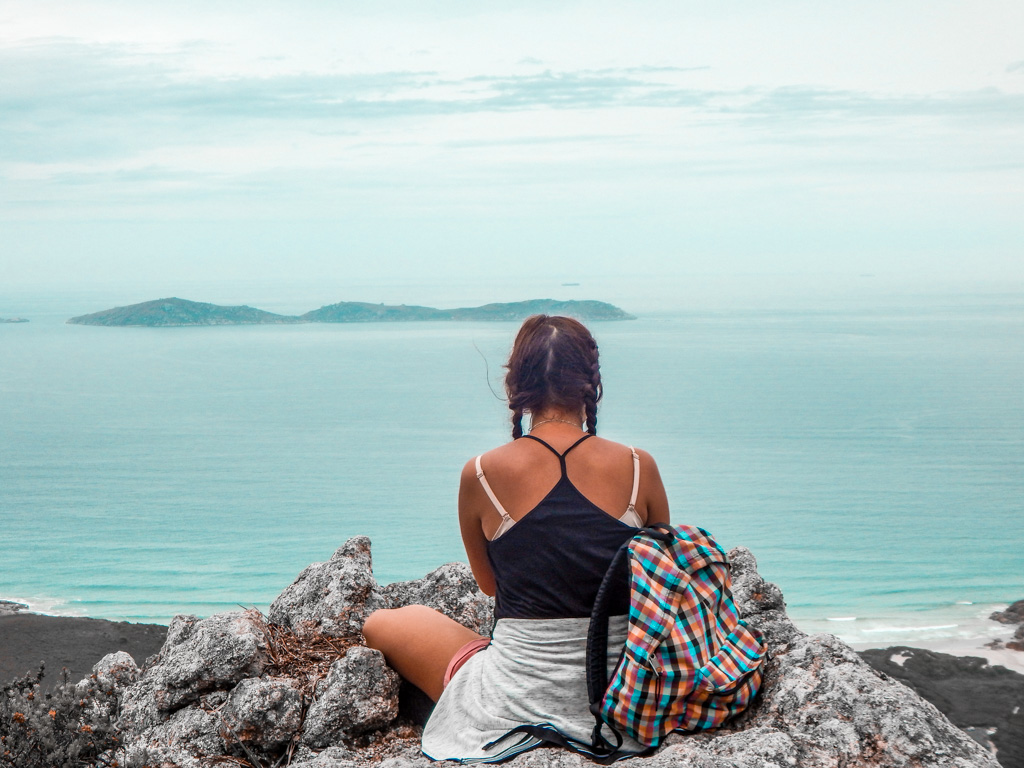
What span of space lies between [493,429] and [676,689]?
83.6m

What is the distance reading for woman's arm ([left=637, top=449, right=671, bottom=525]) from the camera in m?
3.35

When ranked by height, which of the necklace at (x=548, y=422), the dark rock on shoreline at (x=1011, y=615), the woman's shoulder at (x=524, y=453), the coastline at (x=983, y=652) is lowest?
the dark rock on shoreline at (x=1011, y=615)

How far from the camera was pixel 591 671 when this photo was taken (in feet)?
10.3

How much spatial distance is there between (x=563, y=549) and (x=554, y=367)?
707 mm

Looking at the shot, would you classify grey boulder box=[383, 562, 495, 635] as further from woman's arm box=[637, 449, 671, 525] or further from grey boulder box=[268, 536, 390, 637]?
woman's arm box=[637, 449, 671, 525]

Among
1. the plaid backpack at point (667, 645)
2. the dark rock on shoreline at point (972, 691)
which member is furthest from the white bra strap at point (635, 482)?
the dark rock on shoreline at point (972, 691)

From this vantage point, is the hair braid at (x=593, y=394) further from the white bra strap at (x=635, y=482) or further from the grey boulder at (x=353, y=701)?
the grey boulder at (x=353, y=701)

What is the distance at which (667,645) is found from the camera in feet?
9.87

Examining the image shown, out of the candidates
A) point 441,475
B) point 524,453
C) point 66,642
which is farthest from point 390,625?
point 441,475

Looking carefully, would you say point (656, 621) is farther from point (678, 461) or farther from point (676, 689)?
point (678, 461)

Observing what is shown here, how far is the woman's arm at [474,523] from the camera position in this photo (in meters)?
3.37

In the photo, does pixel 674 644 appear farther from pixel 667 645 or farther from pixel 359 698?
pixel 359 698

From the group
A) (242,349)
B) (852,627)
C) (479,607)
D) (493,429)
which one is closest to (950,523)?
(852,627)

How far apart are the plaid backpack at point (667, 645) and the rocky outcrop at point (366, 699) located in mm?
168
